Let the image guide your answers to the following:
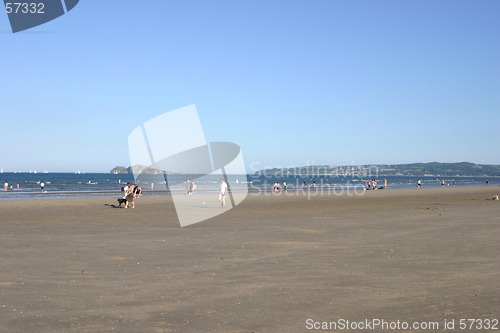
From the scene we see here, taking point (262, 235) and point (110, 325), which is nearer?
point (110, 325)

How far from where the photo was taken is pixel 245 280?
8023 millimetres

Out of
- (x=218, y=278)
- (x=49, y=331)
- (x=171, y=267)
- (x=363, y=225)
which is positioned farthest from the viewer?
(x=363, y=225)

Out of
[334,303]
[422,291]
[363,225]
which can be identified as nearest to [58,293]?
[334,303]

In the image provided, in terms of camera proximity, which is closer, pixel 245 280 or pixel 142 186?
pixel 245 280

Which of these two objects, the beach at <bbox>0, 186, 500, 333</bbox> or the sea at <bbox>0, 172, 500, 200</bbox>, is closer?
the beach at <bbox>0, 186, 500, 333</bbox>

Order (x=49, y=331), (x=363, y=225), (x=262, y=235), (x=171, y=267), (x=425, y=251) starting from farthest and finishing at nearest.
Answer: (x=363, y=225) → (x=262, y=235) → (x=425, y=251) → (x=171, y=267) → (x=49, y=331)

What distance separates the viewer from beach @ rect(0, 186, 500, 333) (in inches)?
229

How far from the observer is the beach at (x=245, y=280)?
5816 millimetres

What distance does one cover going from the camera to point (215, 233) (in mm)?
15039

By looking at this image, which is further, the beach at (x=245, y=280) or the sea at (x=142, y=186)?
the sea at (x=142, y=186)

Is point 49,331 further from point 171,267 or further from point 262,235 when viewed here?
point 262,235

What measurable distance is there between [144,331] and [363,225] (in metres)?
12.8

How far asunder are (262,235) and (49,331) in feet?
30.9

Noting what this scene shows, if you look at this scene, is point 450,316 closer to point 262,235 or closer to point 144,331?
point 144,331
